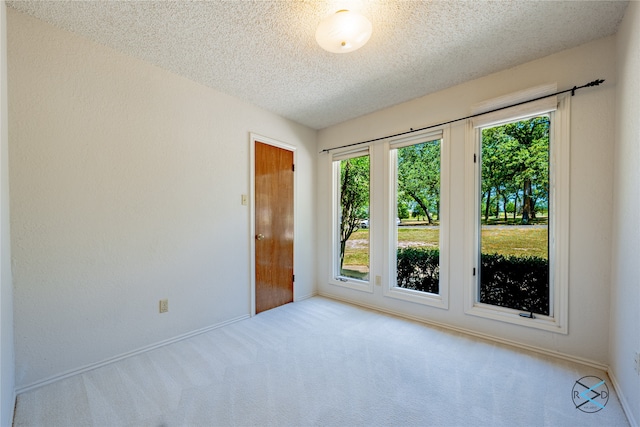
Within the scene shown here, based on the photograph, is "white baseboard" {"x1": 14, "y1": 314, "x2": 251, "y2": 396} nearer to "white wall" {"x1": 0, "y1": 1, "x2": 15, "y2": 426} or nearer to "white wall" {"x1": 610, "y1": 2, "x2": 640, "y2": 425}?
"white wall" {"x1": 0, "y1": 1, "x2": 15, "y2": 426}

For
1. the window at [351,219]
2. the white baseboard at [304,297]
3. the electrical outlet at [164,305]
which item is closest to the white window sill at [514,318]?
the window at [351,219]

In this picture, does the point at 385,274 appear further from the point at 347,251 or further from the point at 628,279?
the point at 628,279

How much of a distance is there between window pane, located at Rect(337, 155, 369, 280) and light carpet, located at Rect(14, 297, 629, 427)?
1.22 m

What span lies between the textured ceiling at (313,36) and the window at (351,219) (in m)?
1.16

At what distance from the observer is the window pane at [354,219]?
361cm

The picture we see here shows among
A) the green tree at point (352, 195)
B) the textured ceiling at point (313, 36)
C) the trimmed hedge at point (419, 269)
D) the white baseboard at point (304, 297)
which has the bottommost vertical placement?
the white baseboard at point (304, 297)

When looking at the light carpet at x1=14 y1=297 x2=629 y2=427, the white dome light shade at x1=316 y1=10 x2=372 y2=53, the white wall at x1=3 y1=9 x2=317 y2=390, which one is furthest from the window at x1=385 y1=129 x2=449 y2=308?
the white wall at x1=3 y1=9 x2=317 y2=390

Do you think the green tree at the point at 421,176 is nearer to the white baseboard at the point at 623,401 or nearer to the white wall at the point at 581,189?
the white wall at the point at 581,189

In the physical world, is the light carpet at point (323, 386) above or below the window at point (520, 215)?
below

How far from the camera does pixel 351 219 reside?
150 inches

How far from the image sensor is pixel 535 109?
2271mm

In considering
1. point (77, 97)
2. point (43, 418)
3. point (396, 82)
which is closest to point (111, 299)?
point (43, 418)

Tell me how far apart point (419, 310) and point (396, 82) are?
245 centimetres

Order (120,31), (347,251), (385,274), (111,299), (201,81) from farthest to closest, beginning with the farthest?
(347,251)
(385,274)
(201,81)
(111,299)
(120,31)
